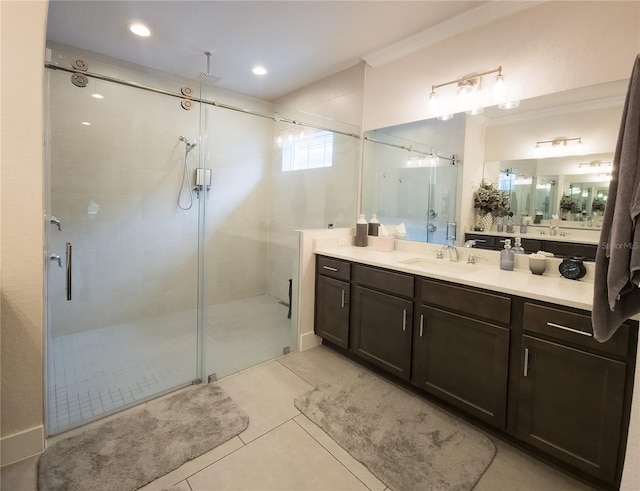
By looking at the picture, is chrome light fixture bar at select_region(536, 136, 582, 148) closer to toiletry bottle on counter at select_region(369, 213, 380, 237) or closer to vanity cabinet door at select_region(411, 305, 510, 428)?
vanity cabinet door at select_region(411, 305, 510, 428)

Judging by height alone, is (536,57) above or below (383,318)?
above

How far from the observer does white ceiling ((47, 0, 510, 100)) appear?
215 cm


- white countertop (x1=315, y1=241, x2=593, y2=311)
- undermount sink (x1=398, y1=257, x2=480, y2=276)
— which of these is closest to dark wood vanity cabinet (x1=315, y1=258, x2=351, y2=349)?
white countertop (x1=315, y1=241, x2=593, y2=311)

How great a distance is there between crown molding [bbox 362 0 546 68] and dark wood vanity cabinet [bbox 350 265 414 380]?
179cm

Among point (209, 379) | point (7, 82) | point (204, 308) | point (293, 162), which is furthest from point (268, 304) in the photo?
point (7, 82)

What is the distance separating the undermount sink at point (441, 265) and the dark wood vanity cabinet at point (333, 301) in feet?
1.56

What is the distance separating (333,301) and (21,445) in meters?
1.93

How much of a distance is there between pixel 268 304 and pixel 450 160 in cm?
211

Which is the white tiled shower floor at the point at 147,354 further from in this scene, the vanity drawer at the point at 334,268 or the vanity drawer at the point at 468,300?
the vanity drawer at the point at 468,300

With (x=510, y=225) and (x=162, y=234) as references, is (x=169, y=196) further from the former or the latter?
(x=510, y=225)

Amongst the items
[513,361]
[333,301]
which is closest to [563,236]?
[513,361]

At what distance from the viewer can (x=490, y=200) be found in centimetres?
223

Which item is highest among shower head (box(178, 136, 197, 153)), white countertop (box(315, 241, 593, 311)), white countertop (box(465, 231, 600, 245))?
shower head (box(178, 136, 197, 153))

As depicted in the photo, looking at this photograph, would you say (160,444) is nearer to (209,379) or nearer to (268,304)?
(209,379)
